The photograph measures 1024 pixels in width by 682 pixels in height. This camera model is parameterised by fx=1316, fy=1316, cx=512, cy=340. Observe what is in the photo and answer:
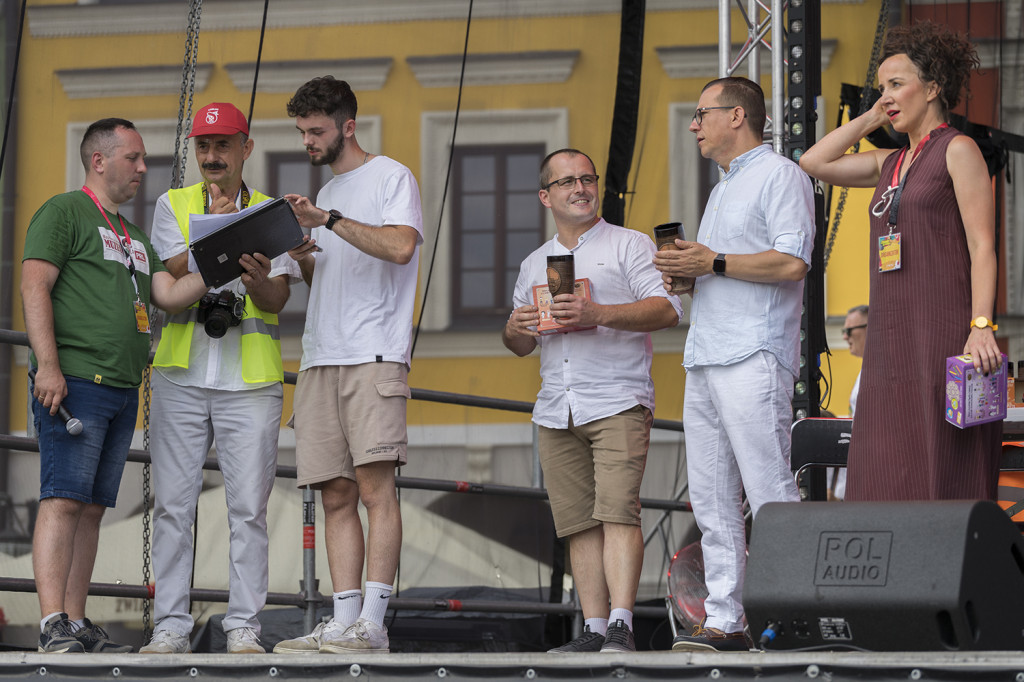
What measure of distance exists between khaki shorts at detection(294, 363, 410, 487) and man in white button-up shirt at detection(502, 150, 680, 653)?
47cm

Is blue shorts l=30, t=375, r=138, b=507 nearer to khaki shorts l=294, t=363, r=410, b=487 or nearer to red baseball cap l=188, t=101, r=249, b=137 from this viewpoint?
khaki shorts l=294, t=363, r=410, b=487

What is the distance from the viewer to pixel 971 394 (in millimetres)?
2947

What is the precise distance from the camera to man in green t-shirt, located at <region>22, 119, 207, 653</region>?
142 inches

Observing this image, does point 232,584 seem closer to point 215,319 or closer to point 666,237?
point 215,319

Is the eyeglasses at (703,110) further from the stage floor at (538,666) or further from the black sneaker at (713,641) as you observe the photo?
the stage floor at (538,666)

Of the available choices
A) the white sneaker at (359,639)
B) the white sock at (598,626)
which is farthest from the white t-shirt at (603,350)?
the white sneaker at (359,639)

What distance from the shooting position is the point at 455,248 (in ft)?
25.9

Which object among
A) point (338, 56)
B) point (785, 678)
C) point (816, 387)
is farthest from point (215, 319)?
point (338, 56)

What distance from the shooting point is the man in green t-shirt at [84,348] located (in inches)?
142

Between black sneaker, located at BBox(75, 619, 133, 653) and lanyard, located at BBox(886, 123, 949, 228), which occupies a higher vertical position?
lanyard, located at BBox(886, 123, 949, 228)

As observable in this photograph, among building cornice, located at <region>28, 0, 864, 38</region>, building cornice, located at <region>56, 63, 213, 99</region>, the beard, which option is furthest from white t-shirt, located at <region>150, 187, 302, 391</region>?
building cornice, located at <region>28, 0, 864, 38</region>

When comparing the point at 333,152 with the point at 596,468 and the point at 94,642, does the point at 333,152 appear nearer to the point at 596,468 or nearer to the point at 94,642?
the point at 596,468

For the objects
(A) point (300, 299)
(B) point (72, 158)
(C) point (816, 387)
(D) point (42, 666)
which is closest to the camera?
(D) point (42, 666)

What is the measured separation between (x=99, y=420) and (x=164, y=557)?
49 cm
